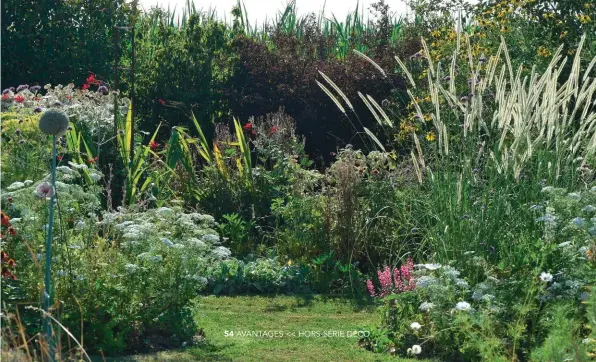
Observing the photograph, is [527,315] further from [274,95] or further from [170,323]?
[274,95]

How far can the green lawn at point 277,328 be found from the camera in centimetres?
579

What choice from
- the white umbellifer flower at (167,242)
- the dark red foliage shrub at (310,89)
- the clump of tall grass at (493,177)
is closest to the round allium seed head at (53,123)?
the white umbellifer flower at (167,242)

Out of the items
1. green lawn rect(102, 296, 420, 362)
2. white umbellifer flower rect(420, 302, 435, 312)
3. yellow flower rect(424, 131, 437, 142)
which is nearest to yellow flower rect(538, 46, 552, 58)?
yellow flower rect(424, 131, 437, 142)

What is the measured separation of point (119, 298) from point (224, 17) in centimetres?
1353

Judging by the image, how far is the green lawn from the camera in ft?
19.0

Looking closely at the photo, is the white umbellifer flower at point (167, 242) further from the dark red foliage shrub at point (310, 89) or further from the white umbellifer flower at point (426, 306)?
the dark red foliage shrub at point (310, 89)

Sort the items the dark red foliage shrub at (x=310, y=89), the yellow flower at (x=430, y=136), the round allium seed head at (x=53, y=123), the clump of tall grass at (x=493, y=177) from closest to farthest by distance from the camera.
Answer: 1. the round allium seed head at (x=53, y=123)
2. the clump of tall grass at (x=493, y=177)
3. the yellow flower at (x=430, y=136)
4. the dark red foliage shrub at (x=310, y=89)

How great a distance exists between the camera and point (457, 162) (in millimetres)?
6613

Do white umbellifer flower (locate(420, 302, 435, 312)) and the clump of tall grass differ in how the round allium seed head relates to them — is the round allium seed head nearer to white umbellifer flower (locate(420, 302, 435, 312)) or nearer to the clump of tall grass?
the clump of tall grass

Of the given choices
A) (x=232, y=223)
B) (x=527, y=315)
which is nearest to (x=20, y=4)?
(x=232, y=223)

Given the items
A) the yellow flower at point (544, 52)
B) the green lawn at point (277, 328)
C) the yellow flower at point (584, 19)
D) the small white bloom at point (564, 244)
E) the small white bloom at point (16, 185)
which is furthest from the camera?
the yellow flower at point (584, 19)

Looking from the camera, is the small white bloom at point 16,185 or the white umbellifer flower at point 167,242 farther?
the small white bloom at point 16,185

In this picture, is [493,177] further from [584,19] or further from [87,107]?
[87,107]

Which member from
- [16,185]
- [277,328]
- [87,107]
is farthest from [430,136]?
[16,185]
